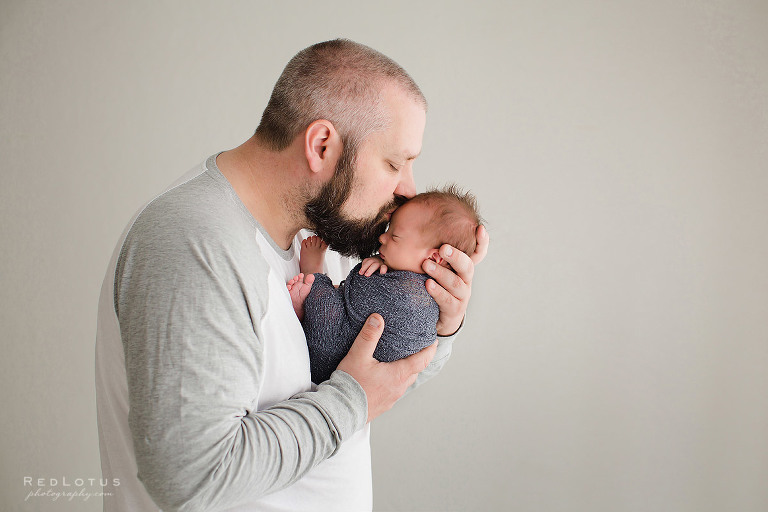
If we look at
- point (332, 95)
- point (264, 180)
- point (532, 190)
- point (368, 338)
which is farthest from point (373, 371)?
point (532, 190)

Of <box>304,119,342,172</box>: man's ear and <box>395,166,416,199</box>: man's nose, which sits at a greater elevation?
<box>304,119,342,172</box>: man's ear

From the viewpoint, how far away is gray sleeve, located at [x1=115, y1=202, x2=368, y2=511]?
84 centimetres

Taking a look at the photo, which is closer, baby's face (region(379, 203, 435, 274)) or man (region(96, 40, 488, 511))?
man (region(96, 40, 488, 511))

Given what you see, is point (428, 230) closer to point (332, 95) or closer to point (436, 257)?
point (436, 257)

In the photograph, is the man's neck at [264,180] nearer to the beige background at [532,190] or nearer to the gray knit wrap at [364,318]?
the gray knit wrap at [364,318]

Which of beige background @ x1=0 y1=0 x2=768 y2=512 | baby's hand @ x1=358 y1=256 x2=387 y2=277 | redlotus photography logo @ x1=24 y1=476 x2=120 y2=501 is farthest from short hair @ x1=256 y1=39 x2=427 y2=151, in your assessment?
redlotus photography logo @ x1=24 y1=476 x2=120 y2=501

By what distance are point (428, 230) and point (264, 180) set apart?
0.38 metres

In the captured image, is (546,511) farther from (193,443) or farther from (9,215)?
(9,215)

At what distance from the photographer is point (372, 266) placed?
134cm

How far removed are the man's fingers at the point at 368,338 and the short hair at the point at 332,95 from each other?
348 millimetres

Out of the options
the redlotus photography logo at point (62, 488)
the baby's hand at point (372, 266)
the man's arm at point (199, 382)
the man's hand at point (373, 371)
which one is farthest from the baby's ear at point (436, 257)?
the redlotus photography logo at point (62, 488)

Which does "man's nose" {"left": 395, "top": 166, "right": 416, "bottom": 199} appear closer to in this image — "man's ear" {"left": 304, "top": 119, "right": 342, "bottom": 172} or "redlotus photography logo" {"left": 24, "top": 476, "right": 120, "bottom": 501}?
"man's ear" {"left": 304, "top": 119, "right": 342, "bottom": 172}

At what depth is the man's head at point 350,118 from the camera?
1149mm

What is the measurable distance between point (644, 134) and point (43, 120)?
224cm
